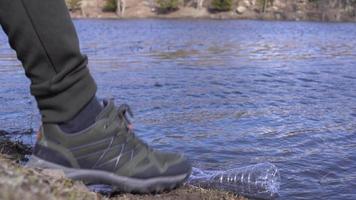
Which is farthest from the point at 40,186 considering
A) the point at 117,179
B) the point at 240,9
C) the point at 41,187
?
the point at 240,9

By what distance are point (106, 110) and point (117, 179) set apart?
29cm

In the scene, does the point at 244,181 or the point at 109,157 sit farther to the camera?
the point at 244,181

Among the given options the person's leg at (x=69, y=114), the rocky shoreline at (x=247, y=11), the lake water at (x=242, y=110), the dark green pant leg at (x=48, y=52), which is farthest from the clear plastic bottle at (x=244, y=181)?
the rocky shoreline at (x=247, y=11)

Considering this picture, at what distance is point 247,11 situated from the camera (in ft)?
203

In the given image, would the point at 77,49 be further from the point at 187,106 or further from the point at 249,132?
the point at 187,106

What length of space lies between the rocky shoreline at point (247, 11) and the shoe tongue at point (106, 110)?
5457 cm

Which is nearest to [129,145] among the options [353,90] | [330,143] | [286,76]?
[330,143]

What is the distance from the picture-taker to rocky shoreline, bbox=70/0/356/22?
5641 centimetres

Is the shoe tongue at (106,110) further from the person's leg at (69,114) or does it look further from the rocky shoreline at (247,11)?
the rocky shoreline at (247,11)

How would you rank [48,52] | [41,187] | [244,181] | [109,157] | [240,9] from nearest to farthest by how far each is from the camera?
1. [41,187]
2. [48,52]
3. [109,157]
4. [244,181]
5. [240,9]

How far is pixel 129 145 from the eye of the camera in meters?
2.38

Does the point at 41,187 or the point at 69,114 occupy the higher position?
the point at 69,114

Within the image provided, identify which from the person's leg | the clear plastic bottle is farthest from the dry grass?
the clear plastic bottle

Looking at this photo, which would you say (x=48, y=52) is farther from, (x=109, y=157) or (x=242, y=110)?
(x=242, y=110)
